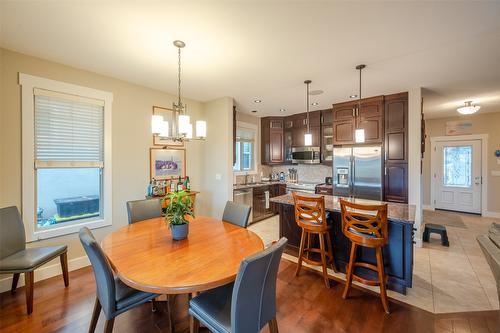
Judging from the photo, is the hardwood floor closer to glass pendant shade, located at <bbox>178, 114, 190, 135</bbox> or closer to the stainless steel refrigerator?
glass pendant shade, located at <bbox>178, 114, 190, 135</bbox>

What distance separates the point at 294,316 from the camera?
78.0 inches

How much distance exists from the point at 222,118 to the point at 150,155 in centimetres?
146

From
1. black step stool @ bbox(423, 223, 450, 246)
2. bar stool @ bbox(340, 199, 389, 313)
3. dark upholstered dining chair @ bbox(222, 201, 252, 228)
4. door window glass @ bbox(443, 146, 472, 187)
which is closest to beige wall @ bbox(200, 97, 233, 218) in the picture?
dark upholstered dining chair @ bbox(222, 201, 252, 228)

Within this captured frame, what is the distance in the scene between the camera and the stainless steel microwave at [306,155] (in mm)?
5164

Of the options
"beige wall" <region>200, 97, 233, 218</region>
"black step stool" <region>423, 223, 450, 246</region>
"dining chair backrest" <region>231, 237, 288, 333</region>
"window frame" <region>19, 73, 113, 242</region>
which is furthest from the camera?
"beige wall" <region>200, 97, 233, 218</region>

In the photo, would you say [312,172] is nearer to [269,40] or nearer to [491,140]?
[269,40]

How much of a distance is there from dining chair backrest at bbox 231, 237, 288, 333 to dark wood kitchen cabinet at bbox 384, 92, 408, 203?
3355 millimetres

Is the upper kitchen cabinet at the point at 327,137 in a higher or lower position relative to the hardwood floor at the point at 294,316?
higher

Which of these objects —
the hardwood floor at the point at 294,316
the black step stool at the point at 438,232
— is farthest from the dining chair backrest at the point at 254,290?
the black step stool at the point at 438,232

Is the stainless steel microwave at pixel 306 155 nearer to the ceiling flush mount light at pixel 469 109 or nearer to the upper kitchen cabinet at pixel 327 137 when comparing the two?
the upper kitchen cabinet at pixel 327 137

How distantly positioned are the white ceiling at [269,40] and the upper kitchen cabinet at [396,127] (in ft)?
1.32

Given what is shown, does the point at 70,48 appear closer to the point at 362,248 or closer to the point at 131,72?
the point at 131,72

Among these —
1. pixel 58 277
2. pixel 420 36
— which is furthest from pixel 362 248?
pixel 58 277

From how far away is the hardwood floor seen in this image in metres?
1.83
